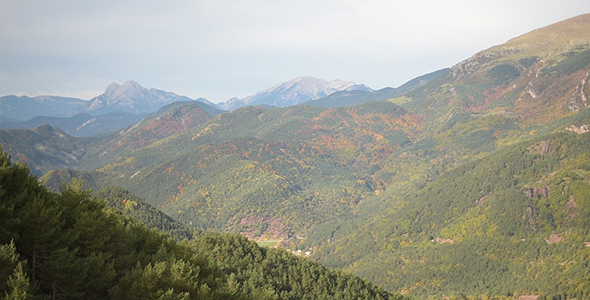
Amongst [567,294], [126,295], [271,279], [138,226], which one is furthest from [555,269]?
[126,295]

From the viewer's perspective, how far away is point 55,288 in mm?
38344

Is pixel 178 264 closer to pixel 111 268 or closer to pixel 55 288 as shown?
pixel 111 268

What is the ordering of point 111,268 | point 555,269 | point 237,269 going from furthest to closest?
point 555,269
point 237,269
point 111,268

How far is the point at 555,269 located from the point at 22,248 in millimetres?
214201

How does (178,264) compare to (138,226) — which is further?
(138,226)

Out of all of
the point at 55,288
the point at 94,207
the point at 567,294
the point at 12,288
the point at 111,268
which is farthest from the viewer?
the point at 567,294

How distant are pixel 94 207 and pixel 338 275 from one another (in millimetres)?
109825

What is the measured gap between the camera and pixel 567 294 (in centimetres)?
17450

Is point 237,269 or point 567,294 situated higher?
point 237,269

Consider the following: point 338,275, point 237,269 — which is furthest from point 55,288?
point 338,275

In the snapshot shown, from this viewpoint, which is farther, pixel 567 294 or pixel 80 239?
pixel 567 294

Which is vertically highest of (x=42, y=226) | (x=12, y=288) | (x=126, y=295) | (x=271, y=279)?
(x=42, y=226)

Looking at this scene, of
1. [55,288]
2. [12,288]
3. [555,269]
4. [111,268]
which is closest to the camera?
[12,288]

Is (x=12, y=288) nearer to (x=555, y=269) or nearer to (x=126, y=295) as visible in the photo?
(x=126, y=295)
